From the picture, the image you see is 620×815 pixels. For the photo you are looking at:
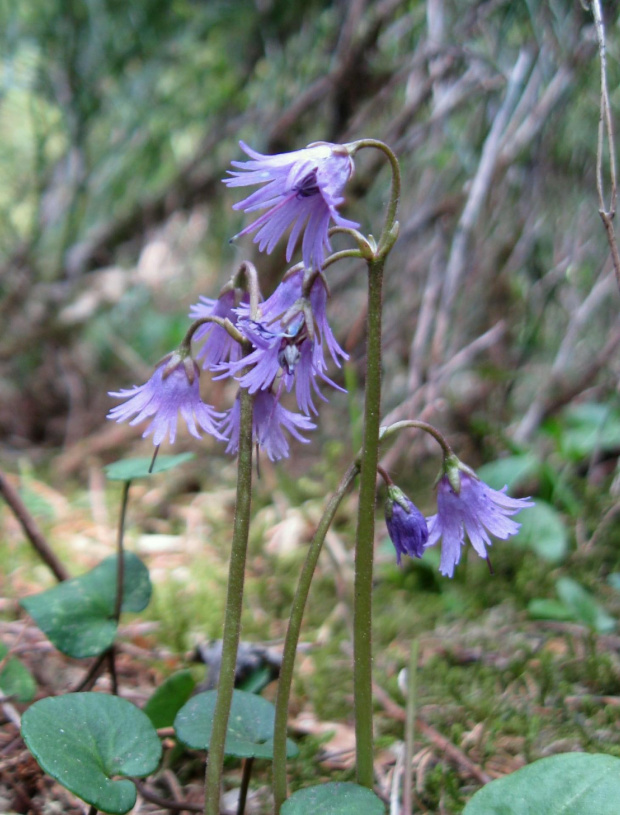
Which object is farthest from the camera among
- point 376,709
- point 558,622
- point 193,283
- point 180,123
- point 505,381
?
point 193,283

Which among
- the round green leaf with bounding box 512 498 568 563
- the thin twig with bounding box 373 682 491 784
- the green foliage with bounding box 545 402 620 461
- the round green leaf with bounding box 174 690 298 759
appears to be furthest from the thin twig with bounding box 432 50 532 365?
the round green leaf with bounding box 174 690 298 759

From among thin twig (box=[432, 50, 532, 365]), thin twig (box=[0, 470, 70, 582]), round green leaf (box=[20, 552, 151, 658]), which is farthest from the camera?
thin twig (box=[432, 50, 532, 365])

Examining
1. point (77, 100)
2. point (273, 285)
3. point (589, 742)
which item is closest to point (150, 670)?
point (589, 742)

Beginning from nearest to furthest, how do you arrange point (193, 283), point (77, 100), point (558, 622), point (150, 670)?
point (150, 670) < point (558, 622) < point (77, 100) < point (193, 283)

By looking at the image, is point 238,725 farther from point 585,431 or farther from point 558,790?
point 585,431

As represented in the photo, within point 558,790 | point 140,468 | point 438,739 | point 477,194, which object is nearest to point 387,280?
point 477,194

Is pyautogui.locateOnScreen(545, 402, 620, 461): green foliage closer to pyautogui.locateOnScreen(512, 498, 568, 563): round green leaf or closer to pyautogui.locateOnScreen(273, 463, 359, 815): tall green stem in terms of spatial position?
pyautogui.locateOnScreen(512, 498, 568, 563): round green leaf

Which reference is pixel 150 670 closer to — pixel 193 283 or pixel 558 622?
pixel 558 622
